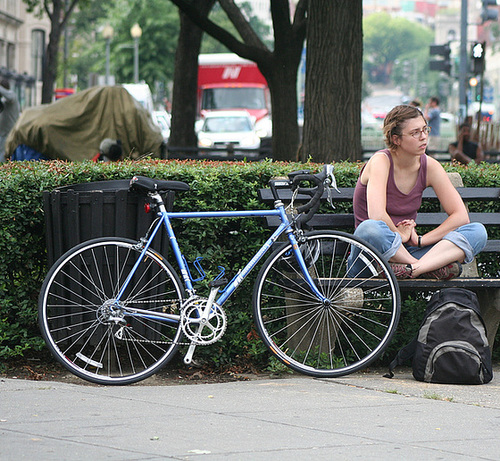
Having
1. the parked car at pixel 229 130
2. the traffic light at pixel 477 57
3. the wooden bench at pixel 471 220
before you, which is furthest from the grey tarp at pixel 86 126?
the parked car at pixel 229 130

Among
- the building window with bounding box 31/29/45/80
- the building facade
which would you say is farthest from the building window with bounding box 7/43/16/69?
the building window with bounding box 31/29/45/80

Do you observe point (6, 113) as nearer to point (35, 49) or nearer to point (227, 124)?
point (227, 124)

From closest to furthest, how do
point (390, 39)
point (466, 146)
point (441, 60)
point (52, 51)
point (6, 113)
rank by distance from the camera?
point (6, 113) → point (466, 146) → point (441, 60) → point (52, 51) → point (390, 39)

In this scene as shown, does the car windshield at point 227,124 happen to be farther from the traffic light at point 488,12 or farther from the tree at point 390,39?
the tree at point 390,39

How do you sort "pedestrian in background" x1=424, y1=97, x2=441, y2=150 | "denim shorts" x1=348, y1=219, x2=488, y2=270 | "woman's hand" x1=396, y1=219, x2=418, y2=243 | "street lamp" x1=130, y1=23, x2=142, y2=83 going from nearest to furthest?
"denim shorts" x1=348, y1=219, x2=488, y2=270, "woman's hand" x1=396, y1=219, x2=418, y2=243, "pedestrian in background" x1=424, y1=97, x2=441, y2=150, "street lamp" x1=130, y1=23, x2=142, y2=83

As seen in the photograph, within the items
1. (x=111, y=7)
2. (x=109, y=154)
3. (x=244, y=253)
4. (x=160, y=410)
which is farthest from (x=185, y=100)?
(x=111, y=7)

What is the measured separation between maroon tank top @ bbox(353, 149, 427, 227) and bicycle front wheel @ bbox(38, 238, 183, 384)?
1231mm

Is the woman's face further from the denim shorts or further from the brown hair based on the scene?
the denim shorts

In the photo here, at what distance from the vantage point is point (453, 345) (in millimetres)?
5574

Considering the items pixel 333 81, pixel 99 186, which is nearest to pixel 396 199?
pixel 99 186

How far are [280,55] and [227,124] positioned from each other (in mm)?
18242

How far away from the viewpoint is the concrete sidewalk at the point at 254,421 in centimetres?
407

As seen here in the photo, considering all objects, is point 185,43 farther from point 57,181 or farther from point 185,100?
point 57,181

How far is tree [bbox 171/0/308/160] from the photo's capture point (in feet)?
47.2
